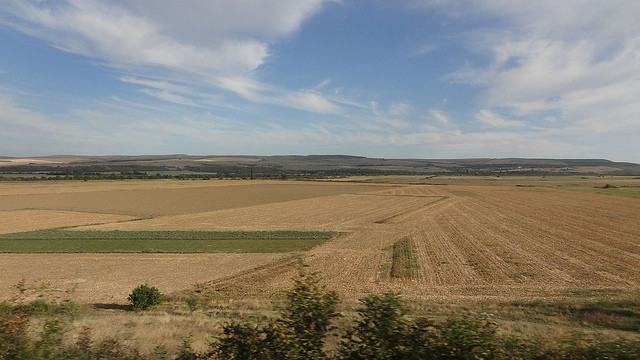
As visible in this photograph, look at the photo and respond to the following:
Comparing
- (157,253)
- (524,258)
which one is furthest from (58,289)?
(524,258)

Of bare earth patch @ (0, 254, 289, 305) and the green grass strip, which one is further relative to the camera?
the green grass strip

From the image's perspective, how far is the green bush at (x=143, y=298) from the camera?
637 inches

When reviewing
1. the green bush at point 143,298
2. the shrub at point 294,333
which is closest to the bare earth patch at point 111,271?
the green bush at point 143,298

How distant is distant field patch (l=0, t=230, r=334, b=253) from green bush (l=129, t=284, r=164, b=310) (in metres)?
13.8

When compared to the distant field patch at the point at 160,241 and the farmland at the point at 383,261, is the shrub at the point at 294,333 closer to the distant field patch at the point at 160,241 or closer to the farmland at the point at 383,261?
the farmland at the point at 383,261

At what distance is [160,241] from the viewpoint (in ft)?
115

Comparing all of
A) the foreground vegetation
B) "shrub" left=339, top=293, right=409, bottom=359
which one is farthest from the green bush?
"shrub" left=339, top=293, right=409, bottom=359

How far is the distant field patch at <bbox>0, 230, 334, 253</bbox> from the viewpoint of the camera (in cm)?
3144

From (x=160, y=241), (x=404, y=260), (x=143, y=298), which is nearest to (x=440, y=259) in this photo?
(x=404, y=260)

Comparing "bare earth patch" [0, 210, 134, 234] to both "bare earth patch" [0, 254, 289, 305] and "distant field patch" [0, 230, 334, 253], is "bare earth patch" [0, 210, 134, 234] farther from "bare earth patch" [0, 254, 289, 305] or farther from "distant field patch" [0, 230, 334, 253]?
"bare earth patch" [0, 254, 289, 305]

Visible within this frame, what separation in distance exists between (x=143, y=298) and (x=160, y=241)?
20.0 metres

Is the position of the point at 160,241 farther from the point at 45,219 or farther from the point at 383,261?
the point at 45,219

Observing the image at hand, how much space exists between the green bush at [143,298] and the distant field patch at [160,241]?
13.8m

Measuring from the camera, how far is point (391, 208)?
203ft
